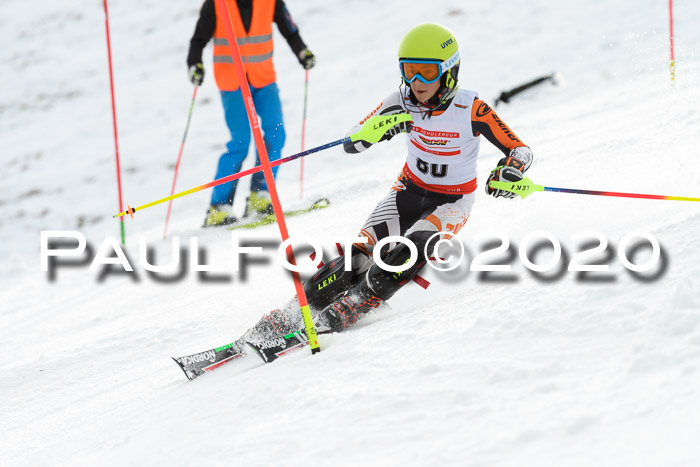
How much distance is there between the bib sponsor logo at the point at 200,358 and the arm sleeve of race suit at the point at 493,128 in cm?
186

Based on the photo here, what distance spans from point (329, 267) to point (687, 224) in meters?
1.82

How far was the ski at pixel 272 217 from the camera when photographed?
6.10 m

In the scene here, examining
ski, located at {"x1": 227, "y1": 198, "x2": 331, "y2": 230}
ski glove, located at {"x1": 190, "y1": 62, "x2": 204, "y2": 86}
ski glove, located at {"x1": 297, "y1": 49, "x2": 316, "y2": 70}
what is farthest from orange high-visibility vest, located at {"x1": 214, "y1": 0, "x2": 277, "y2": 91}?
ski, located at {"x1": 227, "y1": 198, "x2": 331, "y2": 230}

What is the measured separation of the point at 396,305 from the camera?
3686 millimetres

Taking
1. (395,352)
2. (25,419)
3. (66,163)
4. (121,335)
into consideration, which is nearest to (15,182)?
(66,163)

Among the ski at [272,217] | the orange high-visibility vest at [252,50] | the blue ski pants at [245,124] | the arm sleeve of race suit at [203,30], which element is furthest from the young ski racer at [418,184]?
the arm sleeve of race suit at [203,30]

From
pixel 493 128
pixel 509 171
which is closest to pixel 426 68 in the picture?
pixel 493 128

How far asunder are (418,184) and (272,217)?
8.28ft

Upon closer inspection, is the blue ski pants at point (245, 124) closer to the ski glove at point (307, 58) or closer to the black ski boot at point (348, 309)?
the ski glove at point (307, 58)

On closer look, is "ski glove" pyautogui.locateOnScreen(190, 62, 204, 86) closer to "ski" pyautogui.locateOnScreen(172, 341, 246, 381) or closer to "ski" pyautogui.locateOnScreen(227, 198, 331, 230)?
"ski" pyautogui.locateOnScreen(227, 198, 331, 230)

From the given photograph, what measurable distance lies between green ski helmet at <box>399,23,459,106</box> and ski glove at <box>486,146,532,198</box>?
1.72 feet

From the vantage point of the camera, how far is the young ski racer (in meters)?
3.37

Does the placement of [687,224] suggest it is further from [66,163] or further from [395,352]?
Result: [66,163]

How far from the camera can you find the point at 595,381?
2.05m
